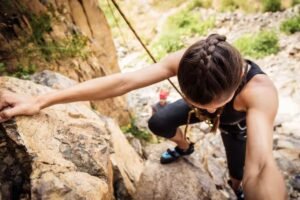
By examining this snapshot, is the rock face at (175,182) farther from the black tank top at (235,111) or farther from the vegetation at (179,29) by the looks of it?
the vegetation at (179,29)

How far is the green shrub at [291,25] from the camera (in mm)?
12008

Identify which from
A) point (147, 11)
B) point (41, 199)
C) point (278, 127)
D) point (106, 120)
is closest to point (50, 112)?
point (41, 199)

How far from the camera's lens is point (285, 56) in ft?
35.6

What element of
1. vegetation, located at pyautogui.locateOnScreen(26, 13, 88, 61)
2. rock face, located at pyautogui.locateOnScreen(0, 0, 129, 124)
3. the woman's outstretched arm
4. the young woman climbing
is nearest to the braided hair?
the young woman climbing

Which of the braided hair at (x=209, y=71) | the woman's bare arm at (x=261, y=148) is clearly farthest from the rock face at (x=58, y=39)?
the woman's bare arm at (x=261, y=148)

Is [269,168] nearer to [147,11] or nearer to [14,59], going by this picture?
[14,59]

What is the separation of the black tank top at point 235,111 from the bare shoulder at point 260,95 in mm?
34

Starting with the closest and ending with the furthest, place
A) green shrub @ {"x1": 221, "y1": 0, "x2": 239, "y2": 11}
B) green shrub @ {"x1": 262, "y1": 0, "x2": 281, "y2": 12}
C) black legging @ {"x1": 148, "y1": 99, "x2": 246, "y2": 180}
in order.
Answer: black legging @ {"x1": 148, "y1": 99, "x2": 246, "y2": 180} < green shrub @ {"x1": 262, "y1": 0, "x2": 281, "y2": 12} < green shrub @ {"x1": 221, "y1": 0, "x2": 239, "y2": 11}

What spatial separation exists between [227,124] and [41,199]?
5.16 ft

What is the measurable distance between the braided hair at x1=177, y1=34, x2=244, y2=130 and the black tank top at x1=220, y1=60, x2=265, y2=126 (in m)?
0.34

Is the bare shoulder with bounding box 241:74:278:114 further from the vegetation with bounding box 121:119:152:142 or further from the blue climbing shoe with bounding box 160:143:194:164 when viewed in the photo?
the vegetation with bounding box 121:119:152:142

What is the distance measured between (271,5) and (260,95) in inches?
507

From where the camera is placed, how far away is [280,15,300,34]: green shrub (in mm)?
12008

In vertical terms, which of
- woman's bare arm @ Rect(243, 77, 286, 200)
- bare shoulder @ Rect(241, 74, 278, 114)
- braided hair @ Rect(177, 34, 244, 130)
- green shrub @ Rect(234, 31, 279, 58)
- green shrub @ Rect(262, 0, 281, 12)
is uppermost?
braided hair @ Rect(177, 34, 244, 130)
